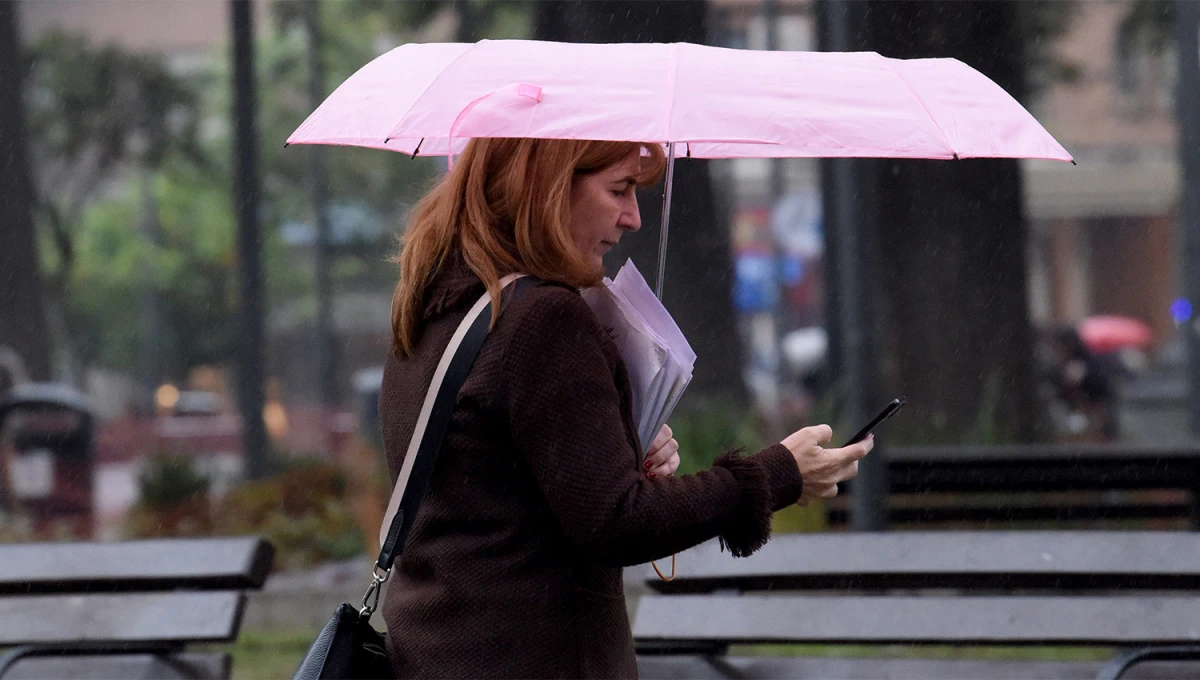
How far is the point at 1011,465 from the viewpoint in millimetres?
6227

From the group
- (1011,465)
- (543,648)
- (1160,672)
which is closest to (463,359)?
(543,648)

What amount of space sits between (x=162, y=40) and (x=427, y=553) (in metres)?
13.7

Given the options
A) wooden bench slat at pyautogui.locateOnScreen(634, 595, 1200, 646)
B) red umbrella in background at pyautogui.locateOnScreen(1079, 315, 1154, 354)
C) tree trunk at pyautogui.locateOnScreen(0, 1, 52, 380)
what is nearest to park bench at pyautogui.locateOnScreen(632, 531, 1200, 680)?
wooden bench slat at pyautogui.locateOnScreen(634, 595, 1200, 646)

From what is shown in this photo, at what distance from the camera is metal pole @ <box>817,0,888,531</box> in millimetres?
5969

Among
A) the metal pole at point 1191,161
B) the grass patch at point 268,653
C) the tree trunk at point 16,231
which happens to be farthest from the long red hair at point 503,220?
the tree trunk at point 16,231

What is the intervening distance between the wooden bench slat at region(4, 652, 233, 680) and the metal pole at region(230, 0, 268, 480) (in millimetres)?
5404

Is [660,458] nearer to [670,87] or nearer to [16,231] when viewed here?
[670,87]

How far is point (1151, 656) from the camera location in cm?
378

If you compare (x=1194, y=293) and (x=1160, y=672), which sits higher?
(x=1194, y=293)

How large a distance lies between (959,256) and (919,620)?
5.56 metres

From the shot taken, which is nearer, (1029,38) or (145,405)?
(1029,38)

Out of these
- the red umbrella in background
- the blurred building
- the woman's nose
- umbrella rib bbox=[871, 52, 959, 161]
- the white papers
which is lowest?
the red umbrella in background

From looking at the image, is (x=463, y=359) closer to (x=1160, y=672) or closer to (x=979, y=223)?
(x=1160, y=672)

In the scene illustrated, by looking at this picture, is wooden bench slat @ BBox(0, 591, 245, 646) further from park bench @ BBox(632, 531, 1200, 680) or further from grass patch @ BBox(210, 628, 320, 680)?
grass patch @ BBox(210, 628, 320, 680)
